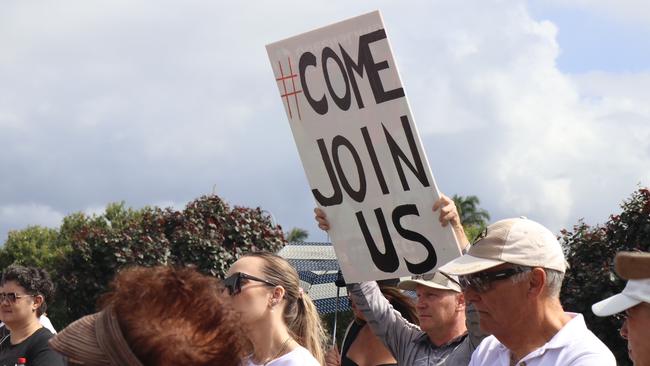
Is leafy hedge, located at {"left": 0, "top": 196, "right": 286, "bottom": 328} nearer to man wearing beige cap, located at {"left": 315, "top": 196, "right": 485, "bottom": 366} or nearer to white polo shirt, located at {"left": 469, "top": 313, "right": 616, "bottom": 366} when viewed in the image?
man wearing beige cap, located at {"left": 315, "top": 196, "right": 485, "bottom": 366}

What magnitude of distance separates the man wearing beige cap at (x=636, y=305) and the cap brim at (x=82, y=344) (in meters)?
1.90

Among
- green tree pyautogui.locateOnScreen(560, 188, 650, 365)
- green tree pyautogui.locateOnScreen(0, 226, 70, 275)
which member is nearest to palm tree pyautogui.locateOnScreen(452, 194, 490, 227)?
green tree pyautogui.locateOnScreen(0, 226, 70, 275)

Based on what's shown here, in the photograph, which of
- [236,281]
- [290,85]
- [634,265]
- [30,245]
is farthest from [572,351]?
[30,245]

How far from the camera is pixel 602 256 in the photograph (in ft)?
30.8

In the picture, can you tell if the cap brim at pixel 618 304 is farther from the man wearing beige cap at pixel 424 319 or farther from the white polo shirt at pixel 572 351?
the man wearing beige cap at pixel 424 319

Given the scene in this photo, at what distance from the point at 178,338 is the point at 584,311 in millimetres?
7407

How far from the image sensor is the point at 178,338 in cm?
194

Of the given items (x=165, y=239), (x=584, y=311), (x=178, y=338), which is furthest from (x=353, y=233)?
(x=165, y=239)

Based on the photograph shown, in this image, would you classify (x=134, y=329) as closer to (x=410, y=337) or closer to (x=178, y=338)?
(x=178, y=338)

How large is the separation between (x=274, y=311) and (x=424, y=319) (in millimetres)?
1049

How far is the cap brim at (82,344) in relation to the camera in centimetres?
194

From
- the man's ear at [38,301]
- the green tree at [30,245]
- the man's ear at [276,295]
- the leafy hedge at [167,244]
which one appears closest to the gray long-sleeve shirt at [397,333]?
the man's ear at [276,295]

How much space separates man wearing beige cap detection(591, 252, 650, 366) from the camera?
325 cm

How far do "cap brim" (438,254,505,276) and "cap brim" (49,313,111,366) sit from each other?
1.92m
